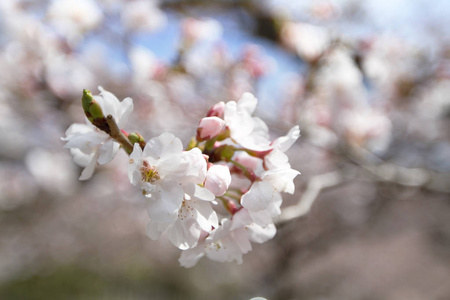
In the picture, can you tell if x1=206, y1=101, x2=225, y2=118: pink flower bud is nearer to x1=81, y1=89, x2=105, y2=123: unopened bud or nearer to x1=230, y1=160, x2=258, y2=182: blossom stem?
x1=230, y1=160, x2=258, y2=182: blossom stem

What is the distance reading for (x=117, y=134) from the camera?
1.92ft

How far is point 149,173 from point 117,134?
0.08 m

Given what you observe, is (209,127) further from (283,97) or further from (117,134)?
(283,97)

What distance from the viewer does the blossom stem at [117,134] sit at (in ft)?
1.87

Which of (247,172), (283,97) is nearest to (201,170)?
(247,172)

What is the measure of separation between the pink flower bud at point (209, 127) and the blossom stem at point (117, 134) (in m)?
0.12

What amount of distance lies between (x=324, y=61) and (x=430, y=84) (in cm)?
149

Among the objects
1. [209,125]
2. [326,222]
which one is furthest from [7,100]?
[326,222]

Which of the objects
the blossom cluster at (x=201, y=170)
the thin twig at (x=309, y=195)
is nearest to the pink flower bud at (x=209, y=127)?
the blossom cluster at (x=201, y=170)

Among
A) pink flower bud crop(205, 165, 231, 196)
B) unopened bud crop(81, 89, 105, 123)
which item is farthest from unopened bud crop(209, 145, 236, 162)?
unopened bud crop(81, 89, 105, 123)

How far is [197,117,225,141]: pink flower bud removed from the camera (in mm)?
644

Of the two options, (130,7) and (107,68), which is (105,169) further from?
(130,7)

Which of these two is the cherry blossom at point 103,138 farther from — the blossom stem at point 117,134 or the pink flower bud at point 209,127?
the pink flower bud at point 209,127

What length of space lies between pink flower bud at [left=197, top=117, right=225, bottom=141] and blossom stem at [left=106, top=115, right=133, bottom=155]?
0.39ft
